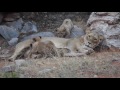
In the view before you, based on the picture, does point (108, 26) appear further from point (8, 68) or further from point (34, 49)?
point (8, 68)

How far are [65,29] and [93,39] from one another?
516 mm

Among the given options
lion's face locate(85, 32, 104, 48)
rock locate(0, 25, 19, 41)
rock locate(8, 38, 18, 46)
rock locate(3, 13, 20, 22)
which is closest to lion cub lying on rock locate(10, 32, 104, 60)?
lion's face locate(85, 32, 104, 48)

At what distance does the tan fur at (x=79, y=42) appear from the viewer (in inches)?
270

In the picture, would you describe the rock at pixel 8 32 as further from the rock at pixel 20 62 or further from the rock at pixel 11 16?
the rock at pixel 20 62

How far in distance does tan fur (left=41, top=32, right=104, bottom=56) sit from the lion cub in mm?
133

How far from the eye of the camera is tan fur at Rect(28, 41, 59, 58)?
6.57 metres

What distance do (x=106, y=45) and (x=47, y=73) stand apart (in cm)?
127

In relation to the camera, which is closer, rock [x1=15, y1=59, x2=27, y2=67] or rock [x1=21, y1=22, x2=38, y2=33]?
rock [x1=15, y1=59, x2=27, y2=67]

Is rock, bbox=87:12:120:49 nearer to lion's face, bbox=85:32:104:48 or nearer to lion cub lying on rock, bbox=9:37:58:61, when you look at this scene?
lion's face, bbox=85:32:104:48

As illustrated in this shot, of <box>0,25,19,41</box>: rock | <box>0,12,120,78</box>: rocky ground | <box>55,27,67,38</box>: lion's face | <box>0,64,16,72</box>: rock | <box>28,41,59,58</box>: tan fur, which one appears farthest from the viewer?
<box>55,27,67,38</box>: lion's face

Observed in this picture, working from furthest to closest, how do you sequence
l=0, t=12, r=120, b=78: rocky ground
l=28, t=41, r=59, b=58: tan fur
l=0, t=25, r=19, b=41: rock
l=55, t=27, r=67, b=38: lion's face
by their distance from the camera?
1. l=55, t=27, r=67, b=38: lion's face
2. l=0, t=25, r=19, b=41: rock
3. l=28, t=41, r=59, b=58: tan fur
4. l=0, t=12, r=120, b=78: rocky ground

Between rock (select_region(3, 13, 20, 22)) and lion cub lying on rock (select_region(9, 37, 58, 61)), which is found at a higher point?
rock (select_region(3, 13, 20, 22))

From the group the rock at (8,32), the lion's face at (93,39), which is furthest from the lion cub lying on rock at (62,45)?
the rock at (8,32)
